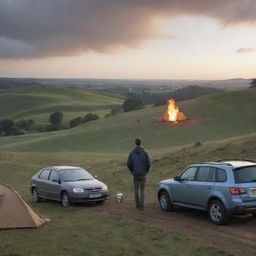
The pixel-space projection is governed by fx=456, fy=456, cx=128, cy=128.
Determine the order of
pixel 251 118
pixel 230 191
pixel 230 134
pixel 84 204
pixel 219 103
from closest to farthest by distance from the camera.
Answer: pixel 230 191 → pixel 84 204 → pixel 230 134 → pixel 251 118 → pixel 219 103

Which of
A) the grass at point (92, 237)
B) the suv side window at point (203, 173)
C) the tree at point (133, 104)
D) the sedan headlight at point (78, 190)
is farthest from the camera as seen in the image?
the tree at point (133, 104)

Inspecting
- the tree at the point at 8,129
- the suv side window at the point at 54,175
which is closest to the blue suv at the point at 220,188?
the suv side window at the point at 54,175

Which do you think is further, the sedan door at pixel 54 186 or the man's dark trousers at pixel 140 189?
the sedan door at pixel 54 186

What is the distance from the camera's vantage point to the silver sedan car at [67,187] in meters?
19.0

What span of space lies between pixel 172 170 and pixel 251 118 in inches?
1886

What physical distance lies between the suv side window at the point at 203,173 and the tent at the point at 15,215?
17.6ft

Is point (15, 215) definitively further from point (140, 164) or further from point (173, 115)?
point (173, 115)

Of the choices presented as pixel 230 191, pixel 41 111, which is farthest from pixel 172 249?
pixel 41 111

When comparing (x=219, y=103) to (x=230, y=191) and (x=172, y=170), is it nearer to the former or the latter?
(x=172, y=170)

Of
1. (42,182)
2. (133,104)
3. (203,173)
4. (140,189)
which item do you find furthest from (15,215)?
(133,104)

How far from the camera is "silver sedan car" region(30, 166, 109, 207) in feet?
62.3

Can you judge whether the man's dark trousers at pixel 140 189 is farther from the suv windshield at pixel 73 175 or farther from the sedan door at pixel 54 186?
the sedan door at pixel 54 186

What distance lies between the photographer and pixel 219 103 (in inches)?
3317

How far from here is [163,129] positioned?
71.6 metres
